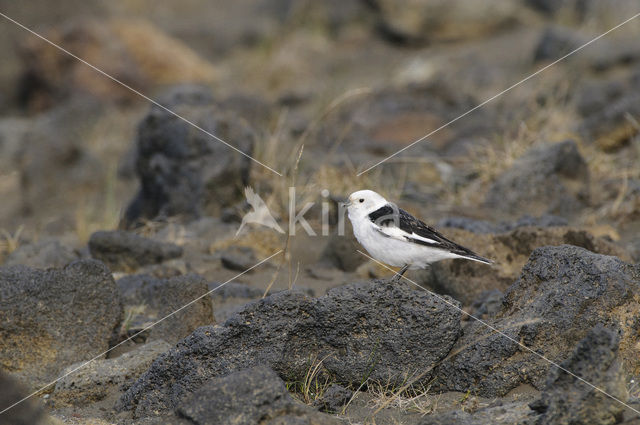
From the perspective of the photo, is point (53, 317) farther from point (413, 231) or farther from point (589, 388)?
point (589, 388)

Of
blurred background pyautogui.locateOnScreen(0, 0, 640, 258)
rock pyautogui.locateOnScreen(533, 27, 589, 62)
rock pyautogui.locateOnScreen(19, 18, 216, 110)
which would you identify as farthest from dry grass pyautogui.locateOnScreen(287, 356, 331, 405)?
rock pyautogui.locateOnScreen(19, 18, 216, 110)

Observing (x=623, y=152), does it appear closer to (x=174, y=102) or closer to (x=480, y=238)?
(x=480, y=238)

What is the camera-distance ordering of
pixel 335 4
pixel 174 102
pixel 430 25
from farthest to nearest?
pixel 335 4
pixel 430 25
pixel 174 102

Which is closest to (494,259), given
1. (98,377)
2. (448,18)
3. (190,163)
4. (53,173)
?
(98,377)

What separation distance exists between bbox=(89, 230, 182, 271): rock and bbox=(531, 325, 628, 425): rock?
13.5 feet

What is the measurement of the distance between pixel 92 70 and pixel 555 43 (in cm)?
937

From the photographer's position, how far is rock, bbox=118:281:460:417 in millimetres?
3893

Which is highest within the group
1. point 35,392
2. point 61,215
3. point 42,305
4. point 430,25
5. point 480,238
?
point 430,25

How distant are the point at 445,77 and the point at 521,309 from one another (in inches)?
421

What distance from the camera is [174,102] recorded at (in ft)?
29.7

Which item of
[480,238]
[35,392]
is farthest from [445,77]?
[35,392]

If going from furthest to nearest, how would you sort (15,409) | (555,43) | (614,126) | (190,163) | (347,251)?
(555,43) → (614,126) → (190,163) → (347,251) → (15,409)

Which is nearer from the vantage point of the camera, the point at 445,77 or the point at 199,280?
the point at 199,280

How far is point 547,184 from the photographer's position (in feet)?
24.9
